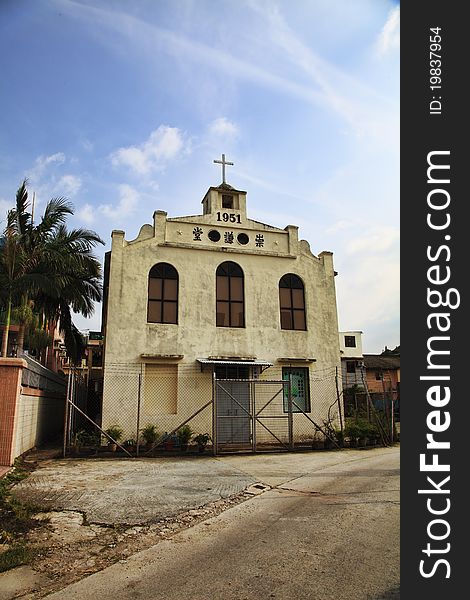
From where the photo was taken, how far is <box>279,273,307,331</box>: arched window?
58.4ft

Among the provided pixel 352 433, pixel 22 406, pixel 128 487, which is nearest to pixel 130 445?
pixel 22 406

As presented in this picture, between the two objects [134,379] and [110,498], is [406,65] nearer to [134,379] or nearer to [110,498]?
[110,498]

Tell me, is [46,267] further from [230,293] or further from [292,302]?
[292,302]

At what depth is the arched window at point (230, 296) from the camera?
17.1 m

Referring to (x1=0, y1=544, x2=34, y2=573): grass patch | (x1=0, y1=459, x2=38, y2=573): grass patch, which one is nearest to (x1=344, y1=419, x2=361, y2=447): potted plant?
(x1=0, y1=459, x2=38, y2=573): grass patch

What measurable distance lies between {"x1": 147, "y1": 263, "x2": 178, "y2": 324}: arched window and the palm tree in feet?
9.19

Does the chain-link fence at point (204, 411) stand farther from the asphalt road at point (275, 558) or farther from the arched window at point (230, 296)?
the asphalt road at point (275, 558)

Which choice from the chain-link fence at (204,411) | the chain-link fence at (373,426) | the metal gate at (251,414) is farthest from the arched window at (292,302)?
the chain-link fence at (373,426)

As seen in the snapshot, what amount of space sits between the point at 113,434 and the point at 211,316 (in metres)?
5.19

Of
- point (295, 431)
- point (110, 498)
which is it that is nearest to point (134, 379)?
point (295, 431)

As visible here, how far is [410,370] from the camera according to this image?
343 cm

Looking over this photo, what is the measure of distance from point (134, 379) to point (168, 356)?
1.32 m

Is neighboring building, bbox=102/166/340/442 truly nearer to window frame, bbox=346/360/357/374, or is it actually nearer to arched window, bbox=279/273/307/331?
arched window, bbox=279/273/307/331

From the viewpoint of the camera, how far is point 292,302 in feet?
59.3
